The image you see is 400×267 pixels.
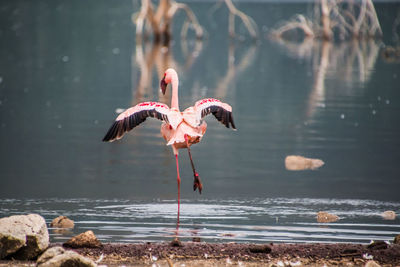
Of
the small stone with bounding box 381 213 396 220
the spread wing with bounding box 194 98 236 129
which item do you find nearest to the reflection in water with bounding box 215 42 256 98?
the spread wing with bounding box 194 98 236 129

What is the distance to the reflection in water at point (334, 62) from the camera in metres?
25.4

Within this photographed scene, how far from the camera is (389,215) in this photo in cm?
965

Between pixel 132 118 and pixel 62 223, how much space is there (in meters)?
1.41

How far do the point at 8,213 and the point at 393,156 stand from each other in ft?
23.6

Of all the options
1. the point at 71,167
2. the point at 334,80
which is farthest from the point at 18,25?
the point at 71,167

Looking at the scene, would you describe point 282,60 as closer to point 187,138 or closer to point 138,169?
point 138,169

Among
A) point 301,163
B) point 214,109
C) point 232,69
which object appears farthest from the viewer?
point 232,69

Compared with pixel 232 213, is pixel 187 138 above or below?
above

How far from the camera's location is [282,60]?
3900 centimetres

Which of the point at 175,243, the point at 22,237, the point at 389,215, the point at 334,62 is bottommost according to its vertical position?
the point at 389,215

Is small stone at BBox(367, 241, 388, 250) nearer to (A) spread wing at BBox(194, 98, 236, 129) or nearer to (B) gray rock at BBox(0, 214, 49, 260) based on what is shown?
(A) spread wing at BBox(194, 98, 236, 129)

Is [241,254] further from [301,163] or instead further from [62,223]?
[301,163]

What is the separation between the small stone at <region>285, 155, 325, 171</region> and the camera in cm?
1304

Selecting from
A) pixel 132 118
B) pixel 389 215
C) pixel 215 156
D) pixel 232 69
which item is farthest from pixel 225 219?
pixel 232 69
